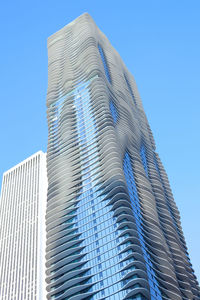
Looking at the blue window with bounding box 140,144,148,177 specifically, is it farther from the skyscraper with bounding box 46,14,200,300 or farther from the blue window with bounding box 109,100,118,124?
the blue window with bounding box 109,100,118,124

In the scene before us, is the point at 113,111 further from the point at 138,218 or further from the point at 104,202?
the point at 138,218

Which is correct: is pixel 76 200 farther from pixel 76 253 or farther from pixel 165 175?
pixel 165 175

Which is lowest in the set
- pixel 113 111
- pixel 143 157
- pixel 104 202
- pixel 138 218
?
pixel 138 218

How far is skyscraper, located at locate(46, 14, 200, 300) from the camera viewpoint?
12044cm

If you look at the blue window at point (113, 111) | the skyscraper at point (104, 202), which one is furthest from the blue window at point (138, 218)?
the blue window at point (113, 111)

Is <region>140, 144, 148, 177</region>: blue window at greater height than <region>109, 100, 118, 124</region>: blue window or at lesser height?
lesser

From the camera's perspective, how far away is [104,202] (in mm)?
135000

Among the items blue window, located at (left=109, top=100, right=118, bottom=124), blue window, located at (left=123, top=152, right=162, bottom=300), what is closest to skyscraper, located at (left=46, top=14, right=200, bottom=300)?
blue window, located at (left=109, top=100, right=118, bottom=124)

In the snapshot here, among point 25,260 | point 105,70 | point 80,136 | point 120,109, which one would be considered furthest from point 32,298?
point 105,70

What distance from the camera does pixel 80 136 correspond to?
162750 mm

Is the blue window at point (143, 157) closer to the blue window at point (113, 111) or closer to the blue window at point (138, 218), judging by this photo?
the blue window at point (138, 218)

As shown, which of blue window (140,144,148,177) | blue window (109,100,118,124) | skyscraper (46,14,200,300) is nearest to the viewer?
skyscraper (46,14,200,300)

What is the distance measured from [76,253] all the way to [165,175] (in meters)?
76.6

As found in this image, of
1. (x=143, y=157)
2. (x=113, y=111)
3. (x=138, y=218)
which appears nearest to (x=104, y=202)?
(x=138, y=218)
